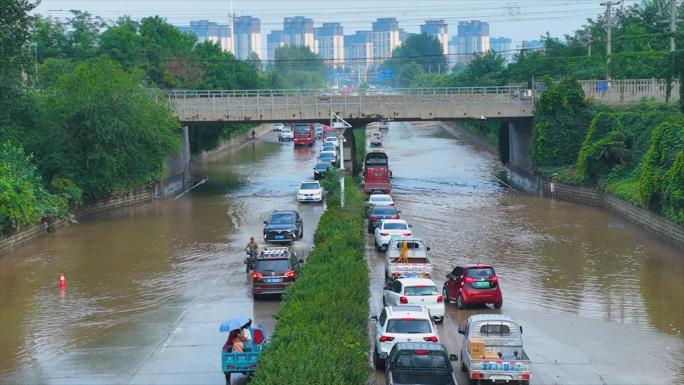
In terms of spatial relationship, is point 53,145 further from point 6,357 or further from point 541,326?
point 541,326

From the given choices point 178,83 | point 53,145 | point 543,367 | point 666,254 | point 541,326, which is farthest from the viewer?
point 178,83

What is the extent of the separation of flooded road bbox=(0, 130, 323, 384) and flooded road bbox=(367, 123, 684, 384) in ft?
15.3

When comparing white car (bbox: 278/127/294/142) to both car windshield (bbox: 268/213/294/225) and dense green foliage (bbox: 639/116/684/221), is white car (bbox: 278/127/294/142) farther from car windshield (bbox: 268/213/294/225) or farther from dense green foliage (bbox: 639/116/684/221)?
car windshield (bbox: 268/213/294/225)

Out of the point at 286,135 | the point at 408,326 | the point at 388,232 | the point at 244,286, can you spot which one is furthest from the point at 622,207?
the point at 286,135

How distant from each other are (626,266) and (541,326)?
39.5 feet

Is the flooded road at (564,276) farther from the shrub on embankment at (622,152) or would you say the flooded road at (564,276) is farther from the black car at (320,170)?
the black car at (320,170)

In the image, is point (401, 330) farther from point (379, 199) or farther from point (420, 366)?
point (379, 199)

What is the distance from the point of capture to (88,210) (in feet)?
184

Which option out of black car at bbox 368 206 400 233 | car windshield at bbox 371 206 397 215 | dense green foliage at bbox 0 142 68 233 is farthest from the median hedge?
dense green foliage at bbox 0 142 68 233

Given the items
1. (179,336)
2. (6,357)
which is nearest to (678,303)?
(179,336)

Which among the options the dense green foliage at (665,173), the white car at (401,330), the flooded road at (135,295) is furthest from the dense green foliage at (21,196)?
the dense green foliage at (665,173)

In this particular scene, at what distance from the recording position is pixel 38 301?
110 feet

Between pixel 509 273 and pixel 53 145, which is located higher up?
pixel 53 145

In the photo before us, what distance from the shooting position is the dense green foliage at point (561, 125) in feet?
216
